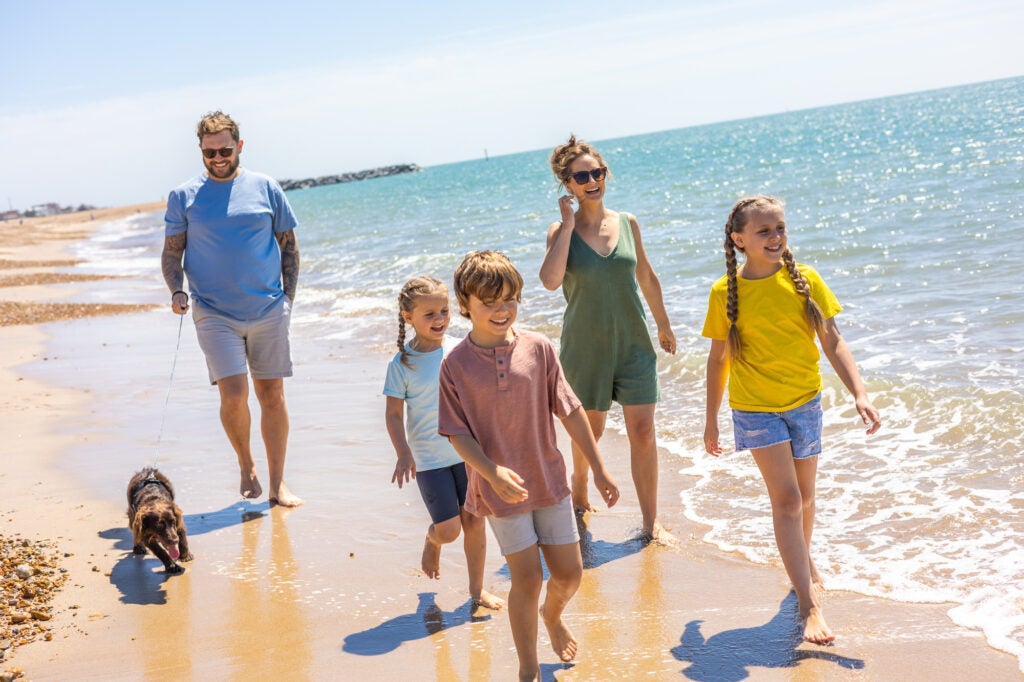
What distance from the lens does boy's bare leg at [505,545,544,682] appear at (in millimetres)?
3436

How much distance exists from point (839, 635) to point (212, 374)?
12.3 ft

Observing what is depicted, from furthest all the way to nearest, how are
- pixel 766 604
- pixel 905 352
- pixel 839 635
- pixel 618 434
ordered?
1. pixel 905 352
2. pixel 618 434
3. pixel 766 604
4. pixel 839 635

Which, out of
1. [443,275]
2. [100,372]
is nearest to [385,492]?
[100,372]

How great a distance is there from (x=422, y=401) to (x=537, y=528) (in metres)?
1.05

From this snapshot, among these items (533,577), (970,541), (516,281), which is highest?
(516,281)

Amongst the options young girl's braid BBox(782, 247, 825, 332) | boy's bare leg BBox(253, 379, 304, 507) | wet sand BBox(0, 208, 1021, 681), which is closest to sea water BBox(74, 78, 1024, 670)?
wet sand BBox(0, 208, 1021, 681)

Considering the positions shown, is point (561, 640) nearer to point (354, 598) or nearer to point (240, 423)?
point (354, 598)

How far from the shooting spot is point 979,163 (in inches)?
1029

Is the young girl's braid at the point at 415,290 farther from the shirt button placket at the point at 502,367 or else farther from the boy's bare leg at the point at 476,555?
the shirt button placket at the point at 502,367

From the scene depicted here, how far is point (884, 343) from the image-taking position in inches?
352

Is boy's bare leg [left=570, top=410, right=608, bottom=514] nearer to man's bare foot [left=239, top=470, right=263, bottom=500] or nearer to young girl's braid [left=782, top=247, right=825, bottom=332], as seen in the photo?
young girl's braid [left=782, top=247, right=825, bottom=332]

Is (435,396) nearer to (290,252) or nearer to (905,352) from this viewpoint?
(290,252)

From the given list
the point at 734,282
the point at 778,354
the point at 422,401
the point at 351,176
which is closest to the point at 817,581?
the point at 778,354

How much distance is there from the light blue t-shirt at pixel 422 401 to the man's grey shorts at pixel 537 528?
859 mm
